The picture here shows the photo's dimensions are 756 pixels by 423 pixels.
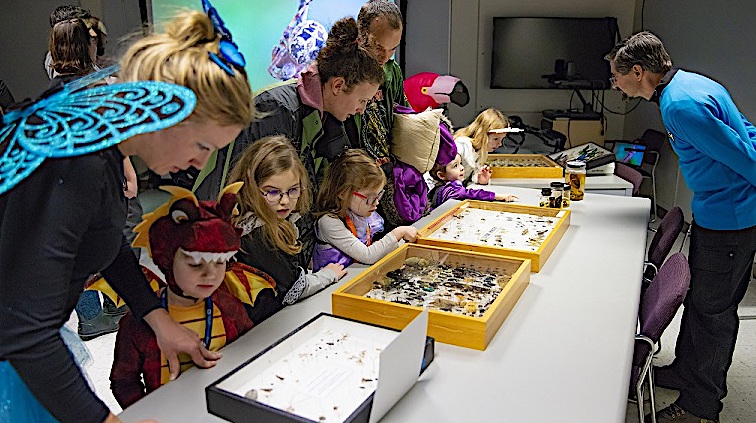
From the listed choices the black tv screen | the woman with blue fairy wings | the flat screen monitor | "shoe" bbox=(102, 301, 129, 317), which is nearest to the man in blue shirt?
the woman with blue fairy wings

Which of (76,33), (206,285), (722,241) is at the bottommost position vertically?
(722,241)

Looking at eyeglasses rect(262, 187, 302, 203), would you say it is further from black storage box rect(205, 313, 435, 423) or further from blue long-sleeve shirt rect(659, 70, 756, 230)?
blue long-sleeve shirt rect(659, 70, 756, 230)

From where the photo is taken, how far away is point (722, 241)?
2.36 meters

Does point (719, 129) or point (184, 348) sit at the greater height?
point (719, 129)

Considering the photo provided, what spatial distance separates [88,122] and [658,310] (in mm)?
1547

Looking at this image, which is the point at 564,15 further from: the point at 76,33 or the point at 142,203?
the point at 142,203

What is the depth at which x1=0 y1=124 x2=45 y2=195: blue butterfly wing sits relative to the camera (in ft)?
2.59

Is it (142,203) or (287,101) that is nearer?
(142,203)

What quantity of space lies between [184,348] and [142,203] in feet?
1.01

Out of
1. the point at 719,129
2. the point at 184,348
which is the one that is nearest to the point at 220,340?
the point at 184,348

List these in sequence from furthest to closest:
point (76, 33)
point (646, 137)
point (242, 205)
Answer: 1. point (646, 137)
2. point (76, 33)
3. point (242, 205)

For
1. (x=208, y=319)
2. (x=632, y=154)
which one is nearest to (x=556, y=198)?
(x=208, y=319)

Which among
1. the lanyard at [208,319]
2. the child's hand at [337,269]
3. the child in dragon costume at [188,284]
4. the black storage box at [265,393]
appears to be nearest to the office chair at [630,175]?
the child's hand at [337,269]

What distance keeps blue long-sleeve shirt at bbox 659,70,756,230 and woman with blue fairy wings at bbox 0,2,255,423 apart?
5.88ft
